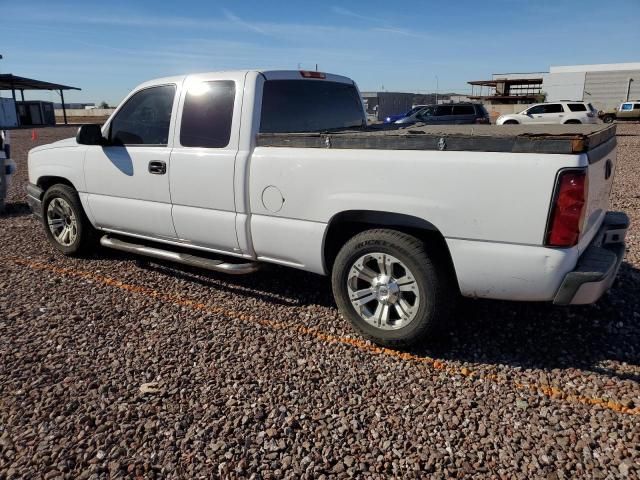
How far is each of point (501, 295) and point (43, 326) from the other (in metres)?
3.45

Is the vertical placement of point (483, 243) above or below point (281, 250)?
above

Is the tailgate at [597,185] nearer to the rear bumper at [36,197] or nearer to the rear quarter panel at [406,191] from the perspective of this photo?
the rear quarter panel at [406,191]

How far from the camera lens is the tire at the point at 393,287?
325 cm

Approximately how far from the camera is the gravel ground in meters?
2.49

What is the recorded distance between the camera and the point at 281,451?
2564 mm

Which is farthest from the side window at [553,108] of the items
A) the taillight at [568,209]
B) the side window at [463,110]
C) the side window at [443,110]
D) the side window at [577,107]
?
the taillight at [568,209]

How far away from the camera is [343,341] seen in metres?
3.71

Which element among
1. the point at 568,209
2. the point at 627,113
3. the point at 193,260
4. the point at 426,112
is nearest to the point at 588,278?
the point at 568,209

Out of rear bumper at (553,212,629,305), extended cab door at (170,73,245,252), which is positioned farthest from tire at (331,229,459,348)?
extended cab door at (170,73,245,252)

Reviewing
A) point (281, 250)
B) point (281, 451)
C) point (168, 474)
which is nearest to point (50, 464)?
point (168, 474)

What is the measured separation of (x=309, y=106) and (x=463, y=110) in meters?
17.7

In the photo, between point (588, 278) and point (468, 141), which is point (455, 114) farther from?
point (588, 278)

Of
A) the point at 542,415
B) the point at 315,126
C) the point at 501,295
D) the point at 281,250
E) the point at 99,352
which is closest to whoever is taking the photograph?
the point at 542,415

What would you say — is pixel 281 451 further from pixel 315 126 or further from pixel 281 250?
pixel 315 126
